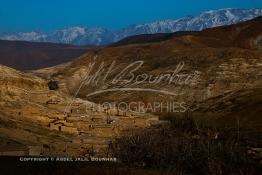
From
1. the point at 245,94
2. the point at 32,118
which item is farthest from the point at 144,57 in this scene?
the point at 32,118

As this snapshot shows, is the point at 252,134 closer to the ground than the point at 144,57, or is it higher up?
closer to the ground

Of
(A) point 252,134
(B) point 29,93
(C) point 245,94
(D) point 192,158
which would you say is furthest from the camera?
(C) point 245,94

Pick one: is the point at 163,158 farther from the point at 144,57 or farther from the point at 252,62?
the point at 144,57

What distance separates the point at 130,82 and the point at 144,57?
28780 mm

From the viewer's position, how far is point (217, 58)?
364 ft

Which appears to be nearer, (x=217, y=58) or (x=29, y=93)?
(x=29, y=93)

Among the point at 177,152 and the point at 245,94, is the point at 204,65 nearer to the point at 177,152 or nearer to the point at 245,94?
the point at 245,94

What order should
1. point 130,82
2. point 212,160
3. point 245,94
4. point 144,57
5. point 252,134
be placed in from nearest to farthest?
point 212,160, point 252,134, point 245,94, point 130,82, point 144,57

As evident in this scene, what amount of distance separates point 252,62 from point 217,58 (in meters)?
7.80

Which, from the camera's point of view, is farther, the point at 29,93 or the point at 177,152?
the point at 29,93

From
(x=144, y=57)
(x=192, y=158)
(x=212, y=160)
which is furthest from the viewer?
(x=144, y=57)

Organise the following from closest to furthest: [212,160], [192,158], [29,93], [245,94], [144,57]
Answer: [212,160]
[192,158]
[29,93]
[245,94]
[144,57]

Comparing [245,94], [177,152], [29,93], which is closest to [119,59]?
[245,94]

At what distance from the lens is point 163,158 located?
2072cm
